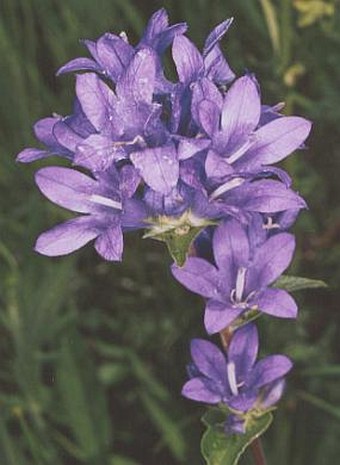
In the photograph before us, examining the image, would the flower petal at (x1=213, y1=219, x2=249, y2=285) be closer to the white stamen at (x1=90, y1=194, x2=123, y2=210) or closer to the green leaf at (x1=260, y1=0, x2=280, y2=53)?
the white stamen at (x1=90, y1=194, x2=123, y2=210)

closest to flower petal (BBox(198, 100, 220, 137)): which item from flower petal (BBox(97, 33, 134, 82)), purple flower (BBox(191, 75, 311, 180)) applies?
purple flower (BBox(191, 75, 311, 180))

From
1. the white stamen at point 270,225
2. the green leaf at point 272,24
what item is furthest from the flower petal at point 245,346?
the green leaf at point 272,24

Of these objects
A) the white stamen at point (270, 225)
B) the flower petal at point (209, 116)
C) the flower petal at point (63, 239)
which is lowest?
the white stamen at point (270, 225)

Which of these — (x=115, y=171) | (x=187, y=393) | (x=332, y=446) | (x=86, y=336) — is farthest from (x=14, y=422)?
(x=115, y=171)

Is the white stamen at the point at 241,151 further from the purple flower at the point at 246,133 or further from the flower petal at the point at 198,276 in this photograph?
the flower petal at the point at 198,276

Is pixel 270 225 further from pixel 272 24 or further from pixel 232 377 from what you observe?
pixel 272 24

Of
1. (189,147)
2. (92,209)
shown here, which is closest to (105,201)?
(92,209)
